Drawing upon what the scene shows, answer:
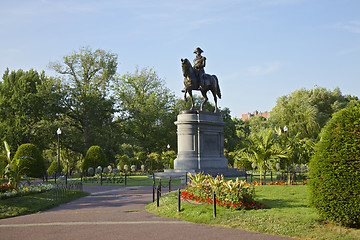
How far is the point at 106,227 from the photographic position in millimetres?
10867

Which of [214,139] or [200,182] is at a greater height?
[214,139]

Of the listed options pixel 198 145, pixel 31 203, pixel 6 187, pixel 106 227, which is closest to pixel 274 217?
pixel 106 227

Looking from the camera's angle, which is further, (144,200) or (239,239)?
(144,200)

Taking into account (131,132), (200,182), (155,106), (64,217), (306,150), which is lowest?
(64,217)

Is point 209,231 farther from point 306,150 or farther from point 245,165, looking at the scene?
point 245,165

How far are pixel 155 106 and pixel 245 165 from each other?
22255mm

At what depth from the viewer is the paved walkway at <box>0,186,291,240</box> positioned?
9633 millimetres

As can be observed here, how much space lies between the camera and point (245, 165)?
42906 millimetres

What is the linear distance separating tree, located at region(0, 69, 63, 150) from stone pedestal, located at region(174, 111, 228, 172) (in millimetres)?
24390

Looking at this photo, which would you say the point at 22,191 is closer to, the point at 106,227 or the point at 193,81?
the point at 106,227

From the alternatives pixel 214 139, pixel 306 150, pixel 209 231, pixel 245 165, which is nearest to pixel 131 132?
pixel 245 165

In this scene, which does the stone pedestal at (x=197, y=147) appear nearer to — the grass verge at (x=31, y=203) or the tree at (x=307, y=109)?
the grass verge at (x=31, y=203)

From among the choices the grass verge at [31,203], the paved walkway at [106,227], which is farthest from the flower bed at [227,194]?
the grass verge at [31,203]

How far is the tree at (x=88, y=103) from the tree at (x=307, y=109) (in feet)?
84.1
